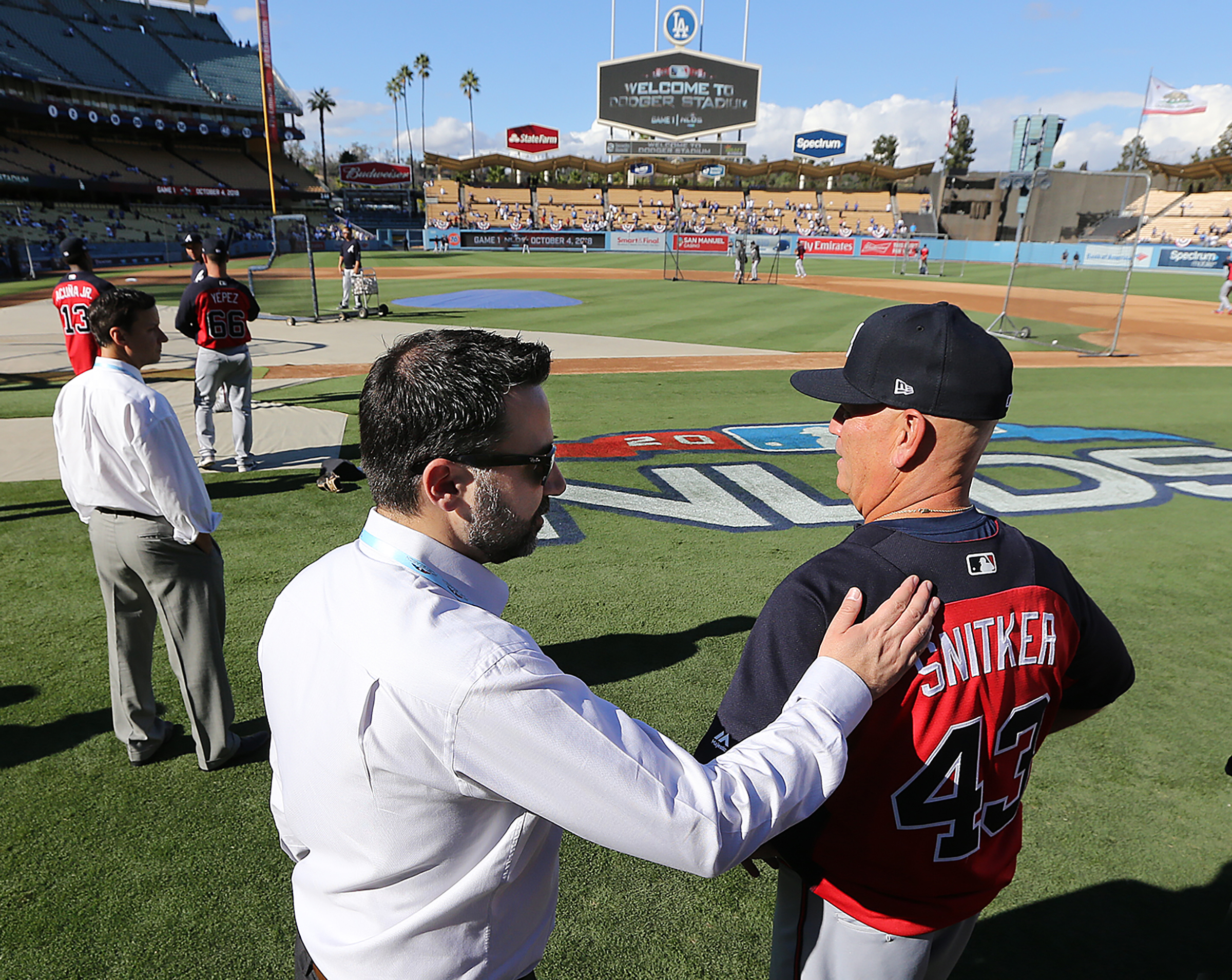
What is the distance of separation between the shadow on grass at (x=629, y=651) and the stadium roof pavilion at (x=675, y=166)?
69983 millimetres

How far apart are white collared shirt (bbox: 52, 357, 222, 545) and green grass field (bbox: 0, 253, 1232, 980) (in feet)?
4.85

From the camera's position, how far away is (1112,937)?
10.6ft

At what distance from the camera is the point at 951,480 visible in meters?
1.97

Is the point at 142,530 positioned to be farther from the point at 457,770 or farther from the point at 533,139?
the point at 533,139

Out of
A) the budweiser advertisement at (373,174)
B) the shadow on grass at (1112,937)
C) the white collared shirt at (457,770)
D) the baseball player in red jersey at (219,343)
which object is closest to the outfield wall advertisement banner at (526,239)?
the budweiser advertisement at (373,174)

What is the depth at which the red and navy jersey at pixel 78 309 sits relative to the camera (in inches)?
313

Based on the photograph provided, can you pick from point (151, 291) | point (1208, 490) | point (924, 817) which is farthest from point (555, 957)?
point (151, 291)

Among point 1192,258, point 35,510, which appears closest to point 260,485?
point 35,510

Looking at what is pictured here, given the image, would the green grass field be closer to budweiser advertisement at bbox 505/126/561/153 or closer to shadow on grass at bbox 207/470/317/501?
shadow on grass at bbox 207/470/317/501

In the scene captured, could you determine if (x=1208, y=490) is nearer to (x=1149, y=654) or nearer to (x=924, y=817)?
(x=1149, y=654)

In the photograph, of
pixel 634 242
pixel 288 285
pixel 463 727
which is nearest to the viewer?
pixel 463 727

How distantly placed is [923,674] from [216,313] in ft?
29.4

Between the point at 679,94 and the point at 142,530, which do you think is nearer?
the point at 142,530

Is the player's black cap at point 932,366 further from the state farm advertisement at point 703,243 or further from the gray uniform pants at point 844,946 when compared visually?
the state farm advertisement at point 703,243
